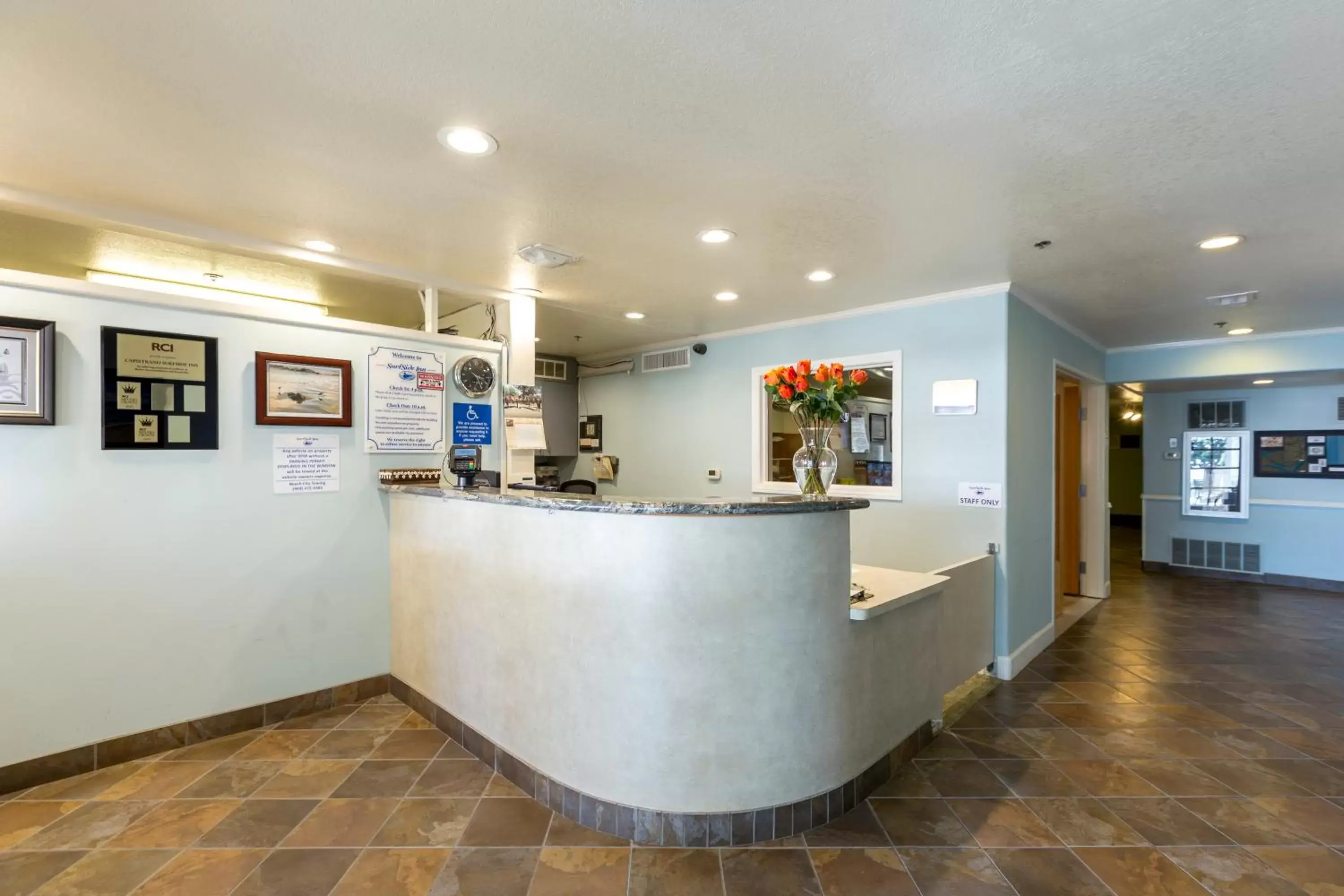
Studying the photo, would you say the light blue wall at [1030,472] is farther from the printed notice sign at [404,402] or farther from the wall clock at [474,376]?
the printed notice sign at [404,402]

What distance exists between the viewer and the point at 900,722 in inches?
97.8

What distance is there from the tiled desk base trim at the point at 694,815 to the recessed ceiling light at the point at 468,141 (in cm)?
224

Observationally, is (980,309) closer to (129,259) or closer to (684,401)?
(684,401)

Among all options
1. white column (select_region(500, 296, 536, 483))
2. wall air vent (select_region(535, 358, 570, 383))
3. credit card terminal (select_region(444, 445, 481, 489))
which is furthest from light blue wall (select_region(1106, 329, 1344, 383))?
credit card terminal (select_region(444, 445, 481, 489))

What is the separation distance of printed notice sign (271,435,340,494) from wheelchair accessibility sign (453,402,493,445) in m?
0.63

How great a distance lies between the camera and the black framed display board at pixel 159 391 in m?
2.50

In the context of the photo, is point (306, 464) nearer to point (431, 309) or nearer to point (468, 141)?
point (431, 309)

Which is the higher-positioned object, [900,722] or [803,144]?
[803,144]

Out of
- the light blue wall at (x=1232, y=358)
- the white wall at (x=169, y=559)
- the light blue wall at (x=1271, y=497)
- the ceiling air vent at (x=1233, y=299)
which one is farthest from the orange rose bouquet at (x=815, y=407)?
the light blue wall at (x=1271, y=497)

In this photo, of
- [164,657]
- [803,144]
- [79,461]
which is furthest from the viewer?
[164,657]

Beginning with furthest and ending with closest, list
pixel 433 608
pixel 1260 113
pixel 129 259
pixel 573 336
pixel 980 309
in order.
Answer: pixel 573 336
pixel 980 309
pixel 129 259
pixel 433 608
pixel 1260 113

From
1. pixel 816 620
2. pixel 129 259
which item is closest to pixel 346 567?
pixel 129 259

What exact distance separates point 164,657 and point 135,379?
1216 millimetres

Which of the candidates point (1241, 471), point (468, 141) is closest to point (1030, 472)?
point (468, 141)
